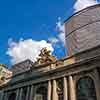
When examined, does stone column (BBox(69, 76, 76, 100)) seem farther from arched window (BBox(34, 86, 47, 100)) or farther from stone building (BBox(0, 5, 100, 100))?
arched window (BBox(34, 86, 47, 100))

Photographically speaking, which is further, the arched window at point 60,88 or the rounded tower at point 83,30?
the rounded tower at point 83,30

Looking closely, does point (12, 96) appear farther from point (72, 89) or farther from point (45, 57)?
point (72, 89)

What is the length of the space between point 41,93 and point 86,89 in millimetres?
5651

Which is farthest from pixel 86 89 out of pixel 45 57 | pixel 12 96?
pixel 12 96

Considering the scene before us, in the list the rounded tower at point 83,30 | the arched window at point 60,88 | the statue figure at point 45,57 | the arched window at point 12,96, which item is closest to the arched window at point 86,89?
the arched window at point 60,88

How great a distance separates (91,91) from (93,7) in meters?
11.1

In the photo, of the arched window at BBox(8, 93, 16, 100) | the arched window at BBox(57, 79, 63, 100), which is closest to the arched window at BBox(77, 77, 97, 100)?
the arched window at BBox(57, 79, 63, 100)

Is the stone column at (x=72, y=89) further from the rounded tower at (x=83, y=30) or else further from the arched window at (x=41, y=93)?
the rounded tower at (x=83, y=30)

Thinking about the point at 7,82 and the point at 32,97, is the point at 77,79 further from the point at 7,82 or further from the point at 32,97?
the point at 7,82

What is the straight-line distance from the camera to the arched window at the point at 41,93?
19.1m

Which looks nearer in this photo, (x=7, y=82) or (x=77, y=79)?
(x=77, y=79)

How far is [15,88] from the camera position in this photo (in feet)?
73.4

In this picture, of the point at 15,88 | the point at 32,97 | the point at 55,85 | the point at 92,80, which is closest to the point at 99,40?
the point at 92,80

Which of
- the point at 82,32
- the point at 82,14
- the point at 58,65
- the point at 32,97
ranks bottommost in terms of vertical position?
the point at 32,97
